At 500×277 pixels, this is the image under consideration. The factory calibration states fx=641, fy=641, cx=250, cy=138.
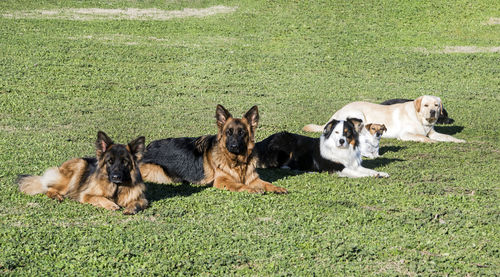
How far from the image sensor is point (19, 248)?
21.6ft

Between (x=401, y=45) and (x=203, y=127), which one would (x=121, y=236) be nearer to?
(x=203, y=127)

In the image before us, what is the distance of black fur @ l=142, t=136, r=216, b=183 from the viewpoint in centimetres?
975

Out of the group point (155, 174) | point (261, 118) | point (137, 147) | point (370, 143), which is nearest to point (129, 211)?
point (137, 147)

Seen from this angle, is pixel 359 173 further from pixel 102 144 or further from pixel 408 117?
pixel 408 117

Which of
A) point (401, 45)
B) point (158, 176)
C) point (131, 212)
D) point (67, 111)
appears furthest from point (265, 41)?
point (131, 212)

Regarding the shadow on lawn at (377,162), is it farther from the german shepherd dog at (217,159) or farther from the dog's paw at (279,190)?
the german shepherd dog at (217,159)

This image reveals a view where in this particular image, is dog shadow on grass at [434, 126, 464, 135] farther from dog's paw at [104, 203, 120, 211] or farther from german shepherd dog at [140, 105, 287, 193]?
dog's paw at [104, 203, 120, 211]

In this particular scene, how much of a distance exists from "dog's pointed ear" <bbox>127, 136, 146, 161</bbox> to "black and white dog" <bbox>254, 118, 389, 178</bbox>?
104 inches

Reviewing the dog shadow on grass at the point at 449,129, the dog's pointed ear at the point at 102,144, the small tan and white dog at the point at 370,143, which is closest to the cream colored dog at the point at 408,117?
the dog shadow on grass at the point at 449,129

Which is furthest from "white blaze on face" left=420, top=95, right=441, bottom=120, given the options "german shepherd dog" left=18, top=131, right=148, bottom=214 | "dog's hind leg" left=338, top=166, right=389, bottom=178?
"german shepherd dog" left=18, top=131, right=148, bottom=214

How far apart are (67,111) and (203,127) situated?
13.2ft

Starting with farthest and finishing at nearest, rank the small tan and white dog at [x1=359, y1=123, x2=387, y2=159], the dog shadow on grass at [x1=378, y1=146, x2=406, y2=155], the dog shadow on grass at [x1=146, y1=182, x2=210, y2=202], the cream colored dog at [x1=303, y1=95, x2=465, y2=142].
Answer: the cream colored dog at [x1=303, y1=95, x2=465, y2=142], the dog shadow on grass at [x1=378, y1=146, x2=406, y2=155], the small tan and white dog at [x1=359, y1=123, x2=387, y2=159], the dog shadow on grass at [x1=146, y1=182, x2=210, y2=202]

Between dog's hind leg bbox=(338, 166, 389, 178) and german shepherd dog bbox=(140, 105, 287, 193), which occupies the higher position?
german shepherd dog bbox=(140, 105, 287, 193)

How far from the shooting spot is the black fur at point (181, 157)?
975 cm
